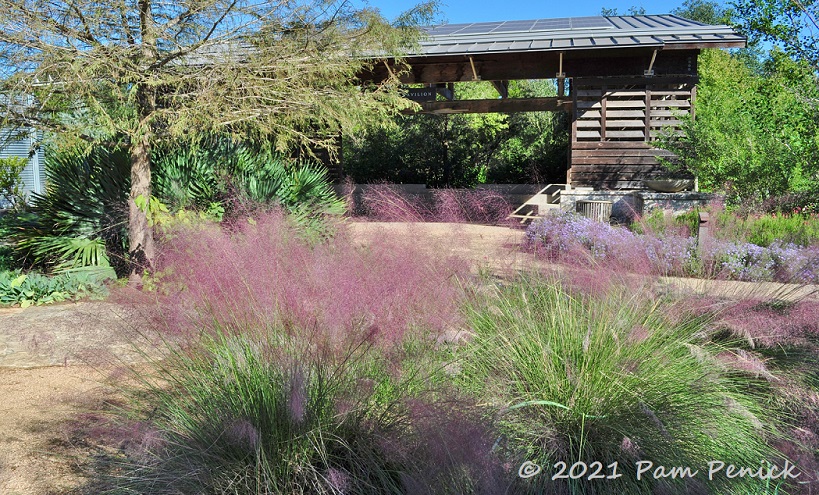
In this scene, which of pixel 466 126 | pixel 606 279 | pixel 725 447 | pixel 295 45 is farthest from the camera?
pixel 466 126

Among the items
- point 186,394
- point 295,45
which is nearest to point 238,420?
point 186,394

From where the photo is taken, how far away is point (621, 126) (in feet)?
45.1

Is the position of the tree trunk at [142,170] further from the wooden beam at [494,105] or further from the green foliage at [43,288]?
the wooden beam at [494,105]

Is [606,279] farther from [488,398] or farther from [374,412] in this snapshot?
[374,412]

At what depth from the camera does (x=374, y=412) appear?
2.44 m

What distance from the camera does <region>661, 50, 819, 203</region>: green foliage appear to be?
923cm

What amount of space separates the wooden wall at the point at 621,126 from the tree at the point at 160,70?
782 cm

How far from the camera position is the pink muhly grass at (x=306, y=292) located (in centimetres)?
251

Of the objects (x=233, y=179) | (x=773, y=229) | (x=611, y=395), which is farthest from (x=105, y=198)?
(x=773, y=229)

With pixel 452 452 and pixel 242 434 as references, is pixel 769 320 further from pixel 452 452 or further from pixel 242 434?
pixel 242 434

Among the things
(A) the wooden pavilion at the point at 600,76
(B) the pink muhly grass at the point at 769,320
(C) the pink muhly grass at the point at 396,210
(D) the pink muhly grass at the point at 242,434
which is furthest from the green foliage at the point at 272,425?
(A) the wooden pavilion at the point at 600,76

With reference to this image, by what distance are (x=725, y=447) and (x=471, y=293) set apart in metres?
1.33

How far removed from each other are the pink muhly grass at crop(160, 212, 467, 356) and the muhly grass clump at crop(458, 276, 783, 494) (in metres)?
0.34

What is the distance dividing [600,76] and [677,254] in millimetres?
9877
